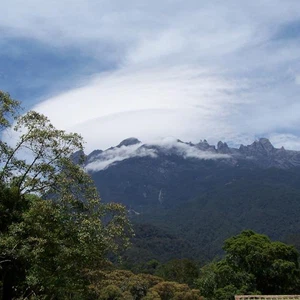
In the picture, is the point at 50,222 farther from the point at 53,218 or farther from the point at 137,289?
the point at 137,289

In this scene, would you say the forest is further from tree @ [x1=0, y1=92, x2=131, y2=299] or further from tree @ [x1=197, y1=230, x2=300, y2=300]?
tree @ [x1=197, y1=230, x2=300, y2=300]

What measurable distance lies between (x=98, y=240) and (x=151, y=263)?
278 feet

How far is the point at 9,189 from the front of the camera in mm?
12891

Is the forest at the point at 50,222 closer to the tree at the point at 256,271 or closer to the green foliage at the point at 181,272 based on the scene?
the tree at the point at 256,271

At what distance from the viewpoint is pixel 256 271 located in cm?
2745

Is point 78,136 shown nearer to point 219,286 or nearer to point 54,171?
point 54,171

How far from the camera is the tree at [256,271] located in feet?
87.1

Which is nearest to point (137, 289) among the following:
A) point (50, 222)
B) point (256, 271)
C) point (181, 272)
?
point (256, 271)

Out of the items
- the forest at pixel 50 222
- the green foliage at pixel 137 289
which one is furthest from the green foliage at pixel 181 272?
the forest at pixel 50 222

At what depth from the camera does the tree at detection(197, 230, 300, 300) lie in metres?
26.5

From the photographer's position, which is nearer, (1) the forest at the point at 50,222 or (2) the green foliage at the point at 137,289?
(1) the forest at the point at 50,222

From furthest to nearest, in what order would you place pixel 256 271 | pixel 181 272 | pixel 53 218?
1. pixel 181 272
2. pixel 256 271
3. pixel 53 218

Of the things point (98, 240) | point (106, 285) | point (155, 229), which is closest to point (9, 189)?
point (98, 240)

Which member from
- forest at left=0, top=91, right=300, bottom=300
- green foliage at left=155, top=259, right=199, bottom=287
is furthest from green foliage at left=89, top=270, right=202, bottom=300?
forest at left=0, top=91, right=300, bottom=300
